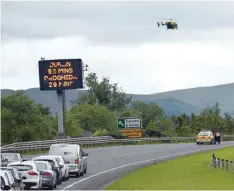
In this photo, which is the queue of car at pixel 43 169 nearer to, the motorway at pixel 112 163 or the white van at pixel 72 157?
the white van at pixel 72 157

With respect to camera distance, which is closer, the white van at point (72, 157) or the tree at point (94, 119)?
the white van at point (72, 157)

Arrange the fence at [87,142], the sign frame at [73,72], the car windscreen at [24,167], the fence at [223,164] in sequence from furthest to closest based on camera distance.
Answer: the sign frame at [73,72], the fence at [87,142], the fence at [223,164], the car windscreen at [24,167]

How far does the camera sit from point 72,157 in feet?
150

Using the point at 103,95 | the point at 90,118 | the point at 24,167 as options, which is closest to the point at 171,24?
the point at 24,167

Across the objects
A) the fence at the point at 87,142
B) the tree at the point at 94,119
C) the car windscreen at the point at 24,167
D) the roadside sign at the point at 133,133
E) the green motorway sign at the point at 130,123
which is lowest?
the car windscreen at the point at 24,167

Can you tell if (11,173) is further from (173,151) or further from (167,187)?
(173,151)

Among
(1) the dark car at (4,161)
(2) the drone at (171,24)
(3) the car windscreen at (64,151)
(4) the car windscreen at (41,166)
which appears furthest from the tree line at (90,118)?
(4) the car windscreen at (41,166)

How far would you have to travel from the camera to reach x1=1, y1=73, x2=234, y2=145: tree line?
304ft

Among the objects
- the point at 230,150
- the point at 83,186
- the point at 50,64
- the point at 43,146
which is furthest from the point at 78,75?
the point at 83,186

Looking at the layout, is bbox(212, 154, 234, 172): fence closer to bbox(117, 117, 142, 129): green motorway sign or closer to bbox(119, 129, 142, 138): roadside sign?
bbox(119, 129, 142, 138): roadside sign

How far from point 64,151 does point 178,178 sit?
689 centimetres

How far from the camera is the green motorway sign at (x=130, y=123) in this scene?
9844cm

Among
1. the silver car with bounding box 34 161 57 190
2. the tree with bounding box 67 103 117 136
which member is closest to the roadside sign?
the tree with bounding box 67 103 117 136

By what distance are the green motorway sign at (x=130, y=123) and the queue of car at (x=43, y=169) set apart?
50.2 metres
